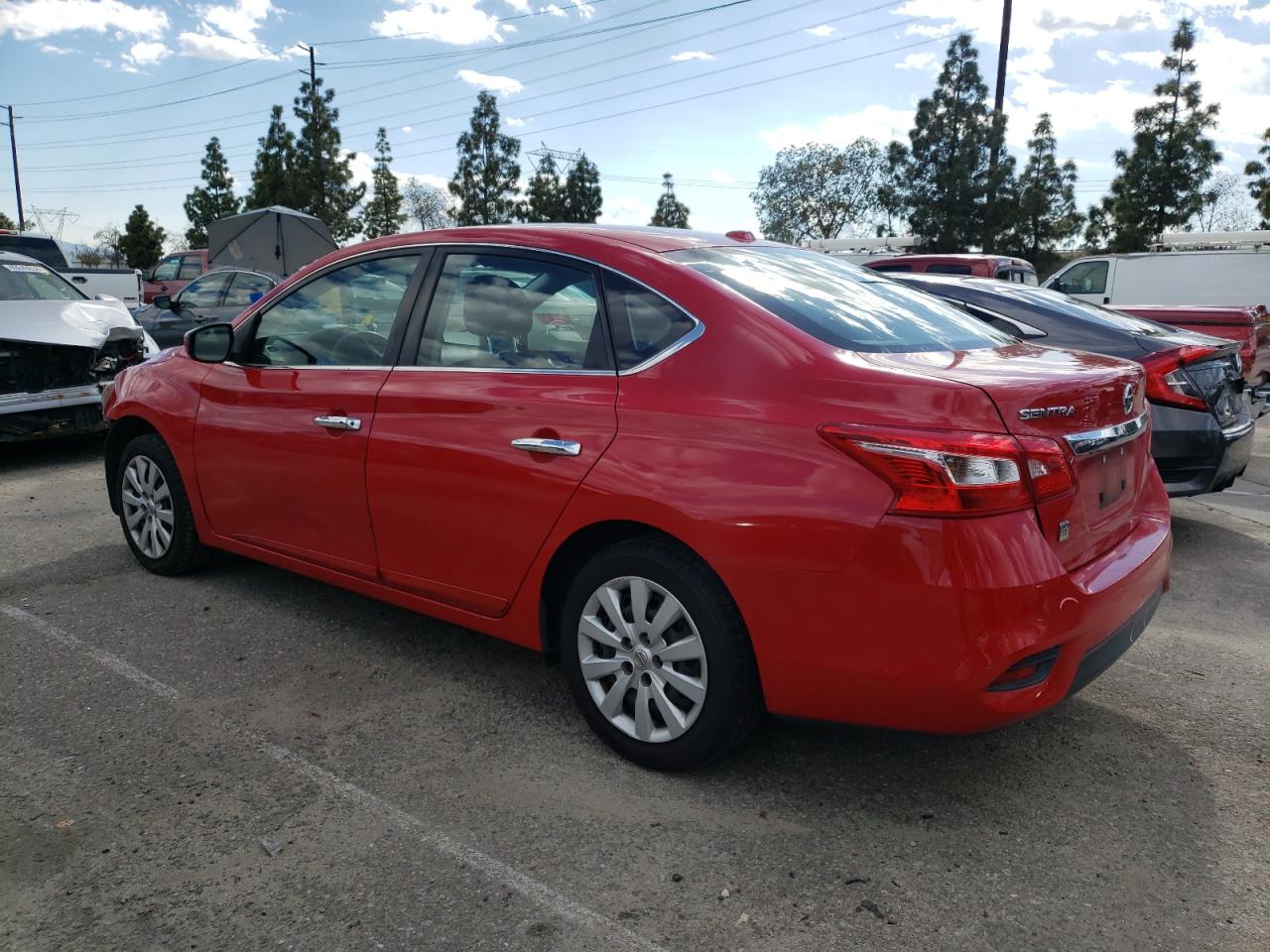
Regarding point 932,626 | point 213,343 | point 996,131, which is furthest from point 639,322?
point 996,131

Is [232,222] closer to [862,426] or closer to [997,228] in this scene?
[997,228]

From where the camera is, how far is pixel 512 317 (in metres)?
3.44

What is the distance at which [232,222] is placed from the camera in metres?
23.3

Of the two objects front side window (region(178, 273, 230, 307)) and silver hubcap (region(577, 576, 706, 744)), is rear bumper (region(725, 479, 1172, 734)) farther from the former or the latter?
front side window (region(178, 273, 230, 307))

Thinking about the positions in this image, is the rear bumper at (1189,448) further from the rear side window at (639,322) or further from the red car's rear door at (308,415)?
the red car's rear door at (308,415)

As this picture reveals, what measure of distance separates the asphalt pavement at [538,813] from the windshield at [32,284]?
5.22 metres

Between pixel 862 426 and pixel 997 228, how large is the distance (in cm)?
3078

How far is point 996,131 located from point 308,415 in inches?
1138

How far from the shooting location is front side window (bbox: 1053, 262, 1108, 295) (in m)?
16.1

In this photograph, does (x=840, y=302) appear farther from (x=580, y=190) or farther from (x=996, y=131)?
(x=580, y=190)

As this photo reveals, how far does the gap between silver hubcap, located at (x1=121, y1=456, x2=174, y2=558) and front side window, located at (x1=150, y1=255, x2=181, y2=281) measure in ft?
60.2

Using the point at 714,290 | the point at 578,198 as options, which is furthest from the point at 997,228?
the point at 714,290

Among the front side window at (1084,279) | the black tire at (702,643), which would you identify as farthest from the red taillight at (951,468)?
the front side window at (1084,279)

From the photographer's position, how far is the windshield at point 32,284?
8.36 m
